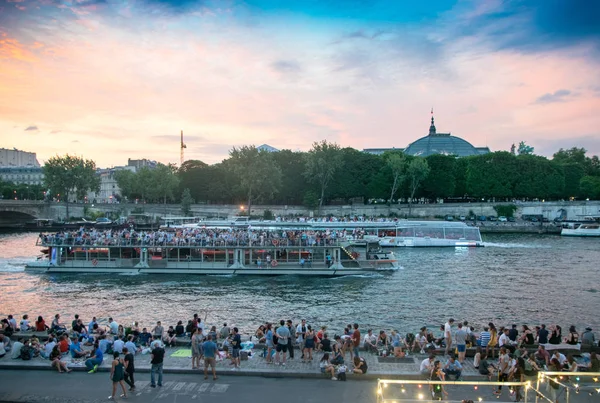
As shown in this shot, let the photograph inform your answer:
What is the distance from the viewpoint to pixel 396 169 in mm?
118438

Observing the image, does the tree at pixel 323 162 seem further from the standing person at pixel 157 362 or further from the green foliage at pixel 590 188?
the standing person at pixel 157 362

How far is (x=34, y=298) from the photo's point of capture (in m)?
40.8

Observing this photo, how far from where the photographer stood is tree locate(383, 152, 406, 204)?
118188 mm

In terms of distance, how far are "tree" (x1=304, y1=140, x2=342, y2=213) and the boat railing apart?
221ft

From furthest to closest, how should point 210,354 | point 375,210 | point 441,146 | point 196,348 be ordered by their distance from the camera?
point 441,146 → point 375,210 → point 196,348 → point 210,354

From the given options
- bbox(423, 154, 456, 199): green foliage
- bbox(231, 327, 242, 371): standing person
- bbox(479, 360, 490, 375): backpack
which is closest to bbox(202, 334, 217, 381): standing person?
bbox(231, 327, 242, 371): standing person

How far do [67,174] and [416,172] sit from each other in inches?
3668

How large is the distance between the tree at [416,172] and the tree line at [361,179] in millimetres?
242

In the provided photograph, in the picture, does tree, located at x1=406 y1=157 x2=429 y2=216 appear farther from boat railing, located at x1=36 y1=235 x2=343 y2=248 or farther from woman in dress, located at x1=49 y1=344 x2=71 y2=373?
woman in dress, located at x1=49 y1=344 x2=71 y2=373

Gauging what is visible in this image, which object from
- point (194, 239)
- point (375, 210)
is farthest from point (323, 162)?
point (194, 239)

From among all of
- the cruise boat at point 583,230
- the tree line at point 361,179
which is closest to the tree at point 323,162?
the tree line at point 361,179

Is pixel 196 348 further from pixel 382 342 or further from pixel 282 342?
pixel 382 342

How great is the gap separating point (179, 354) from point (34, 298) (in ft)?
85.3

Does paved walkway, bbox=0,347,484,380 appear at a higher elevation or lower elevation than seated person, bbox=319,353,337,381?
lower
